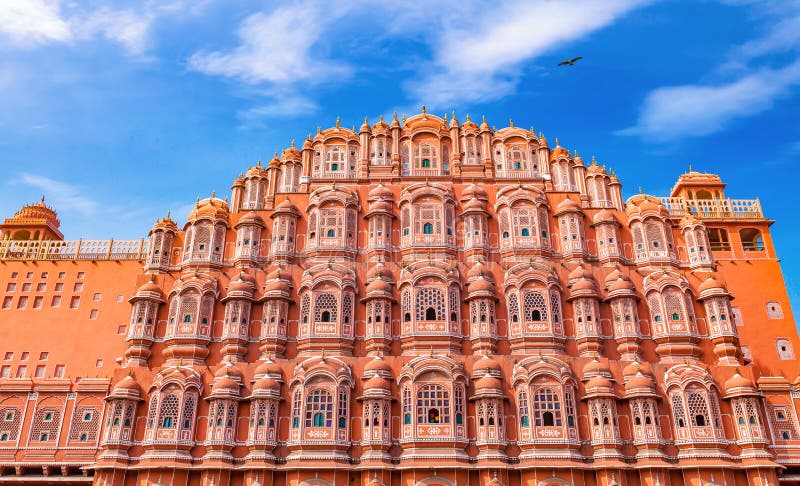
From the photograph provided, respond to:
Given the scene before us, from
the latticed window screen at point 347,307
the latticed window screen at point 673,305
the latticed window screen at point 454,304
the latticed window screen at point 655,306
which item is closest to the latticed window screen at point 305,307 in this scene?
the latticed window screen at point 347,307

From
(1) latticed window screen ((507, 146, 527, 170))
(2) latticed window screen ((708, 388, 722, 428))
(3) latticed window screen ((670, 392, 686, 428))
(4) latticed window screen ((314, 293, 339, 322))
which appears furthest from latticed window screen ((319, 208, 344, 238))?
(2) latticed window screen ((708, 388, 722, 428))

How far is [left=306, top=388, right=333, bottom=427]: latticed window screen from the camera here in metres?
34.2

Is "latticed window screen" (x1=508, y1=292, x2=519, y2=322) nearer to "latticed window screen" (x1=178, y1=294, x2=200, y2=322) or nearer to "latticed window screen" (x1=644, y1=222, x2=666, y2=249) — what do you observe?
"latticed window screen" (x1=644, y1=222, x2=666, y2=249)

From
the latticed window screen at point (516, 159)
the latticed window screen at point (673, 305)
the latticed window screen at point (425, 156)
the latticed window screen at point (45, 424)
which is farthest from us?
the latticed window screen at point (516, 159)

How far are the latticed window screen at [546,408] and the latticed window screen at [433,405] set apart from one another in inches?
179

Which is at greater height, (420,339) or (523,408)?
(420,339)

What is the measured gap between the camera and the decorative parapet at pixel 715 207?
48.9 m

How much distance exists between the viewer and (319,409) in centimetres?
3453

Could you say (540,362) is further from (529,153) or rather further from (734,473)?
(529,153)

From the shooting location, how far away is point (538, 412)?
3441cm

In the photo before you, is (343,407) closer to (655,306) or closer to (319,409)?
(319,409)

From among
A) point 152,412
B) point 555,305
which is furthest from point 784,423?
point 152,412

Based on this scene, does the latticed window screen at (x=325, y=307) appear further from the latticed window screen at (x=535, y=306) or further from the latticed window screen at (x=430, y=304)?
the latticed window screen at (x=535, y=306)

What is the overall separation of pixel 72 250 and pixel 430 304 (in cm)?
3012
